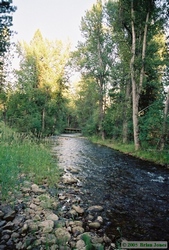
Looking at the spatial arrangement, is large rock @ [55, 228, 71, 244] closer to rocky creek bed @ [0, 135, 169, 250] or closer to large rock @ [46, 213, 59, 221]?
rocky creek bed @ [0, 135, 169, 250]

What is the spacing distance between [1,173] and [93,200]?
8.61 ft

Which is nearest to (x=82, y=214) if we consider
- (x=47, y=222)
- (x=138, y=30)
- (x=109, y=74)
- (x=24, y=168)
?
(x=47, y=222)

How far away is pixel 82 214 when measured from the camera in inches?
156

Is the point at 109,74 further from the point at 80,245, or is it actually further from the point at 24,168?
the point at 80,245

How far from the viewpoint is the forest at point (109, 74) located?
13.1m

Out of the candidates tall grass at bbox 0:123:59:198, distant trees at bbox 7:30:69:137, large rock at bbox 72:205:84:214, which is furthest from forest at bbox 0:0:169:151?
large rock at bbox 72:205:84:214

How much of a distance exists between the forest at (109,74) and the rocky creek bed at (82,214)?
563 cm

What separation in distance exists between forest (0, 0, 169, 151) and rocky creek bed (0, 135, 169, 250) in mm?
5629

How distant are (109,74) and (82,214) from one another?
19.6 metres

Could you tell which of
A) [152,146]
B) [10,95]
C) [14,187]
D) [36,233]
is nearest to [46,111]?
[10,95]

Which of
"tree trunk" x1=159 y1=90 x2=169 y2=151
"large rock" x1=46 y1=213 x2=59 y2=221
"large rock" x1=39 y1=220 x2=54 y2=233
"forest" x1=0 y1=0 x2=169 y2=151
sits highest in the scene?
"forest" x1=0 y1=0 x2=169 y2=151

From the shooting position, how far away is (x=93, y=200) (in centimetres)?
473

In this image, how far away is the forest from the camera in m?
13.1

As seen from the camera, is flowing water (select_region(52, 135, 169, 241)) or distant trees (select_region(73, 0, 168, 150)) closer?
flowing water (select_region(52, 135, 169, 241))
